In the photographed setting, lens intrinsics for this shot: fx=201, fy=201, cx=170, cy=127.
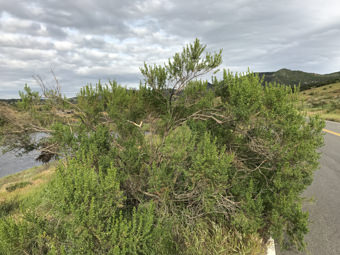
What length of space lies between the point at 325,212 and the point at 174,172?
4960 mm

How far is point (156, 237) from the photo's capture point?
12.0ft

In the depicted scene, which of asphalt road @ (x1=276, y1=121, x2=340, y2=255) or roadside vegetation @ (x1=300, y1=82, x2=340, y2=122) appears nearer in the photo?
asphalt road @ (x1=276, y1=121, x2=340, y2=255)

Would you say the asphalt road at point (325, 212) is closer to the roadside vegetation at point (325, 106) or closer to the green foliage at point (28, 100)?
the roadside vegetation at point (325, 106)

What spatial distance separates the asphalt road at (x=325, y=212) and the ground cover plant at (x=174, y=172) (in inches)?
23.9

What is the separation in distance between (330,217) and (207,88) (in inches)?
211

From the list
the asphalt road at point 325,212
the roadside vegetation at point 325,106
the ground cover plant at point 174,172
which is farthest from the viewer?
the roadside vegetation at point 325,106

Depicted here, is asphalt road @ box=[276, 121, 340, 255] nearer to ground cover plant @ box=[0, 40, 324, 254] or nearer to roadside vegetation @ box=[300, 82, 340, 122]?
ground cover plant @ box=[0, 40, 324, 254]

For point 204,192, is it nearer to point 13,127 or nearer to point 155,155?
point 155,155

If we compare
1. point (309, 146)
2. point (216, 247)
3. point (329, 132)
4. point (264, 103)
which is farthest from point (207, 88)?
point (329, 132)

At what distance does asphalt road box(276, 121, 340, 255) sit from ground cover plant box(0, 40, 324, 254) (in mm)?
607

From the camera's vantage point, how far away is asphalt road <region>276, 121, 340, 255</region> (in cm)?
476

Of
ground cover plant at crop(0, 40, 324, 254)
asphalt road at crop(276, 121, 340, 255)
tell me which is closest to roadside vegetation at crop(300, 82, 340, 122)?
ground cover plant at crop(0, 40, 324, 254)

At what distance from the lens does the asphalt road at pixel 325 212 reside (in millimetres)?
4758

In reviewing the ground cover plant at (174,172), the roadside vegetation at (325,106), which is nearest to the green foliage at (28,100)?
the ground cover plant at (174,172)
